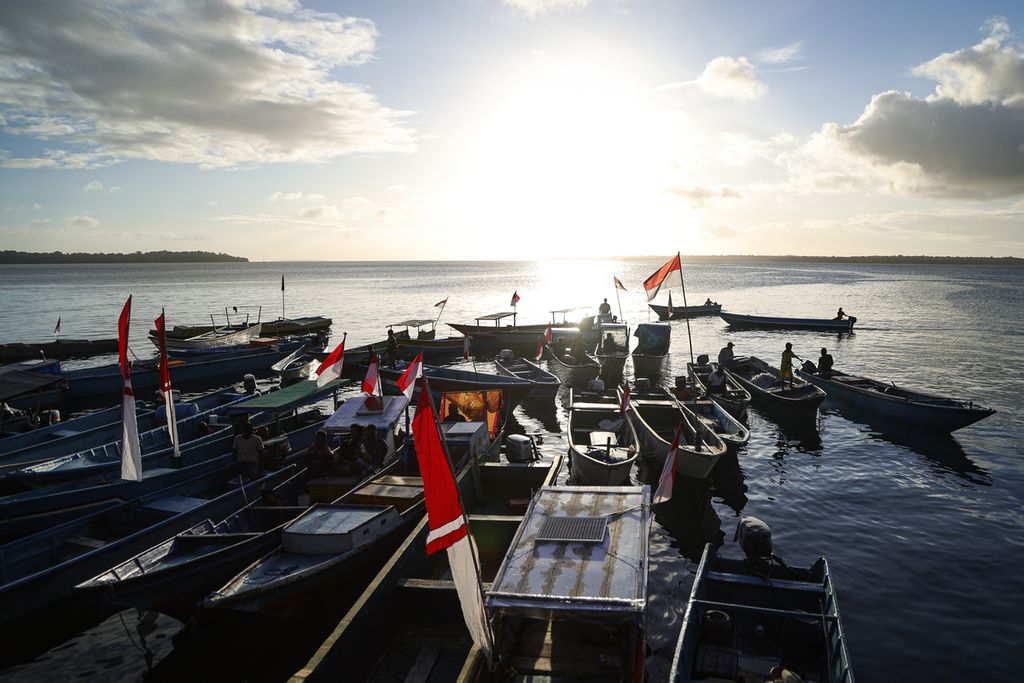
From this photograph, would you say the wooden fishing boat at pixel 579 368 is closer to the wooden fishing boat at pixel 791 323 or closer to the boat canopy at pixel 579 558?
the boat canopy at pixel 579 558

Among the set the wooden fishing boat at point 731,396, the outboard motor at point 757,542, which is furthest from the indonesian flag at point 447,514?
the wooden fishing boat at point 731,396

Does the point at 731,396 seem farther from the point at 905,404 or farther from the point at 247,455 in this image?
→ the point at 247,455

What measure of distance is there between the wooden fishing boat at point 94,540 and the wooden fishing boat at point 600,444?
9446 millimetres

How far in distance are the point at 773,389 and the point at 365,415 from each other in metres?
22.0

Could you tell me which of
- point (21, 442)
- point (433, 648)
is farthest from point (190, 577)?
point (21, 442)

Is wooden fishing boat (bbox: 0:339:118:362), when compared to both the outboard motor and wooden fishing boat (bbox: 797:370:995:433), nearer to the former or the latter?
the outboard motor

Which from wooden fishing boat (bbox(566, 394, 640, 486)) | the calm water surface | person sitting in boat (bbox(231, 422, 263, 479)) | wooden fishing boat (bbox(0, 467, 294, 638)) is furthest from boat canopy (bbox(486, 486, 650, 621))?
person sitting in boat (bbox(231, 422, 263, 479))

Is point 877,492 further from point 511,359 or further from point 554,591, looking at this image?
point 511,359

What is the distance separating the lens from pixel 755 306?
98.4 m

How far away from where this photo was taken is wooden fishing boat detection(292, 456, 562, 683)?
8.79 m

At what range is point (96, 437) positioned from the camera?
2073 cm

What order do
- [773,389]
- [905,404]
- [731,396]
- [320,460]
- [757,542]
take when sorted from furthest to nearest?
[773,389] < [731,396] < [905,404] < [320,460] < [757,542]

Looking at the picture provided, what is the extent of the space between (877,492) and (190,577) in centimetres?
2158

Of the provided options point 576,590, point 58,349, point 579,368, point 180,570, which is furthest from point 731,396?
point 58,349
